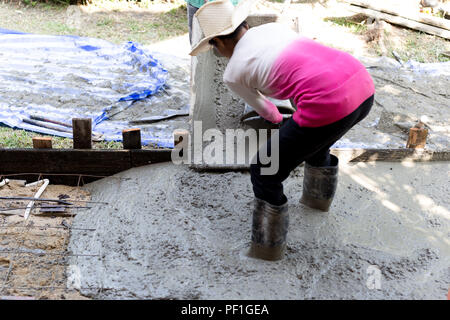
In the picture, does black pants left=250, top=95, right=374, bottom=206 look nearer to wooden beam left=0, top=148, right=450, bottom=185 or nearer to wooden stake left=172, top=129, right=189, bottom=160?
wooden beam left=0, top=148, right=450, bottom=185

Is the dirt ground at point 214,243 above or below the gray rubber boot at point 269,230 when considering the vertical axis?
below

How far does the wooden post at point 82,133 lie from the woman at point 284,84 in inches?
45.9

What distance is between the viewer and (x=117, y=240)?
8.53 feet

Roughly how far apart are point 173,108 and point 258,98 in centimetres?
233

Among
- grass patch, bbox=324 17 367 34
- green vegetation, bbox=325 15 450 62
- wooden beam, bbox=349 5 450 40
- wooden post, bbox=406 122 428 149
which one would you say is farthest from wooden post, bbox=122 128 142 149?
wooden beam, bbox=349 5 450 40

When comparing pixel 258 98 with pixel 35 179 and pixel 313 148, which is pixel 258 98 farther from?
pixel 35 179

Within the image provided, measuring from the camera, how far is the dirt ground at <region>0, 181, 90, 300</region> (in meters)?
2.25

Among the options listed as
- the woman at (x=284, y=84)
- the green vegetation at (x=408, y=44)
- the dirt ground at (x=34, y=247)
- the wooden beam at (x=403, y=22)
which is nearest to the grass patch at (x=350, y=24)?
the green vegetation at (x=408, y=44)

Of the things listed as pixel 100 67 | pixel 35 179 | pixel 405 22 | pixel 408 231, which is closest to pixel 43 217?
pixel 35 179

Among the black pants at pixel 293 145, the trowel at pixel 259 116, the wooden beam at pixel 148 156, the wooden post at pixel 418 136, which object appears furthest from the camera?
the trowel at pixel 259 116

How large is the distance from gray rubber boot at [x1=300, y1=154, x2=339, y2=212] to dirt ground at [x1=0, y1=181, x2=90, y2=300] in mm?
1421

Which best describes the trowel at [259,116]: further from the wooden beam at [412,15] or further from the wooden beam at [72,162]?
the wooden beam at [412,15]

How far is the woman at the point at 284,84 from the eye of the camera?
2.07 m

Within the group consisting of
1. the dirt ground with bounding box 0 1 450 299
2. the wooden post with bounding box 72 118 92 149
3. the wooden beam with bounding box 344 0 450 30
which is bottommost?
the dirt ground with bounding box 0 1 450 299
